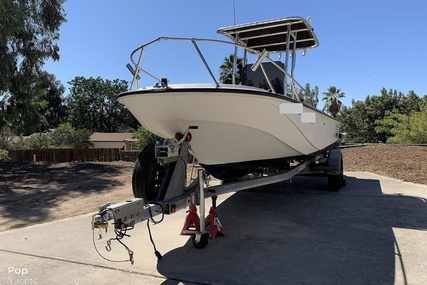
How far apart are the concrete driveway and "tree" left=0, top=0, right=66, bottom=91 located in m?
10.2

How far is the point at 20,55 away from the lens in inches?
573

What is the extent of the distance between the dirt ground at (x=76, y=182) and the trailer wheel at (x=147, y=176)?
8.78 feet

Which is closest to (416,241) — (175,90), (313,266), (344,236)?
(344,236)

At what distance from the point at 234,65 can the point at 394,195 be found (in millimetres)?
4254

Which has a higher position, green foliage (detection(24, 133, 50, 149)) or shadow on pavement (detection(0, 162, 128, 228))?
green foliage (detection(24, 133, 50, 149))

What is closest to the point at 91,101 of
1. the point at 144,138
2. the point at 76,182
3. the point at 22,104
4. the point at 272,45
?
the point at 144,138

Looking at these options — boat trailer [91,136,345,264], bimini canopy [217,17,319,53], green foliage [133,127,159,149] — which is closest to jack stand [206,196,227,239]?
boat trailer [91,136,345,264]

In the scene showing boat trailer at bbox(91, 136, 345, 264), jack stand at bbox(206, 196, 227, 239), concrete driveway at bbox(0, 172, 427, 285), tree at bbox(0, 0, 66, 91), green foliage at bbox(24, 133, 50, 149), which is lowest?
concrete driveway at bbox(0, 172, 427, 285)

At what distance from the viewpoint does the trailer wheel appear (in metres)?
4.02

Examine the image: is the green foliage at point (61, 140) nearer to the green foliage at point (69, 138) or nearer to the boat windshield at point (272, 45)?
the green foliage at point (69, 138)

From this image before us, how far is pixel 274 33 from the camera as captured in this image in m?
6.59

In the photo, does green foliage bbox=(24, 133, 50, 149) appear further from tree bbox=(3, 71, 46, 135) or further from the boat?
the boat

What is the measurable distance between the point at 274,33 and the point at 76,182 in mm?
7431

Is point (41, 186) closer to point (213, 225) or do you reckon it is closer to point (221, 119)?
point (213, 225)
